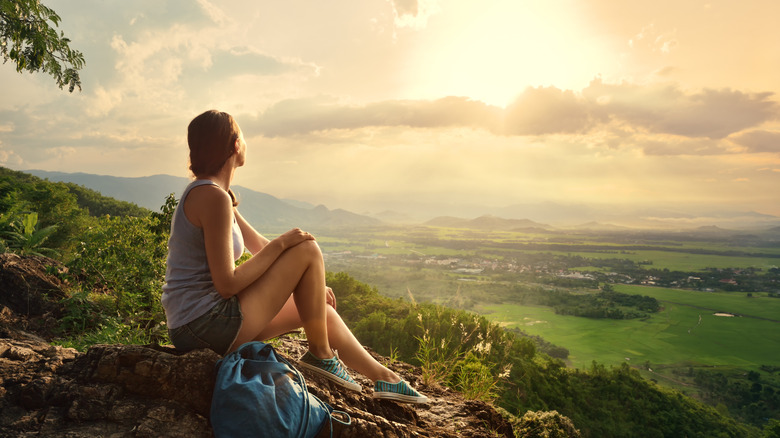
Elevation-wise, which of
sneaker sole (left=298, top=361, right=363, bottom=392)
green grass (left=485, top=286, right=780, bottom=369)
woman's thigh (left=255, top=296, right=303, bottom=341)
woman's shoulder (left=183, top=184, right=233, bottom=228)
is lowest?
green grass (left=485, top=286, right=780, bottom=369)

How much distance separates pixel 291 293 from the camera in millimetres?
2967

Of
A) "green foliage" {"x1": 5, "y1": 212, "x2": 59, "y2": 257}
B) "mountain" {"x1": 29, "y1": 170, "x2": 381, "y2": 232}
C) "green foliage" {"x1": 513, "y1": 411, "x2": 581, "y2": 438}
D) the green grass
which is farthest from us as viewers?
"mountain" {"x1": 29, "y1": 170, "x2": 381, "y2": 232}

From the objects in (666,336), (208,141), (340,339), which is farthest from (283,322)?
(666,336)

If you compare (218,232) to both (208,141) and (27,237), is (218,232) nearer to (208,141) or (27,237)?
(208,141)

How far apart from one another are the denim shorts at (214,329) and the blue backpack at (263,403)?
19 centimetres

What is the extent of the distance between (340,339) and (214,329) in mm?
1024

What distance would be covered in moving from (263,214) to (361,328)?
6306 inches

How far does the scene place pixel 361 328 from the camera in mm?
9312

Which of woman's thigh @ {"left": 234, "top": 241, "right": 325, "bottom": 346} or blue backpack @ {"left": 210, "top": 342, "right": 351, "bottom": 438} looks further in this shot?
woman's thigh @ {"left": 234, "top": 241, "right": 325, "bottom": 346}

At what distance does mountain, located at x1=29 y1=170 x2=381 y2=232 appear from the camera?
318 feet

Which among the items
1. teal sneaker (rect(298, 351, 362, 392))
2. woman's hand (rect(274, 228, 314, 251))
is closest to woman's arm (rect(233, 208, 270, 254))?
woman's hand (rect(274, 228, 314, 251))

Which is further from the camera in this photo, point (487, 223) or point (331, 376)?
point (487, 223)

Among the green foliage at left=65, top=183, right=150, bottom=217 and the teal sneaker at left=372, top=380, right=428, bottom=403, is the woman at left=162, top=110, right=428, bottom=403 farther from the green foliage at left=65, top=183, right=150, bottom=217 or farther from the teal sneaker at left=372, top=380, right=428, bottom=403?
the green foliage at left=65, top=183, right=150, bottom=217

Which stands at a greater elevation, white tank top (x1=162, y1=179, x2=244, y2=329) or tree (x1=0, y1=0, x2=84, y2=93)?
tree (x1=0, y1=0, x2=84, y2=93)
